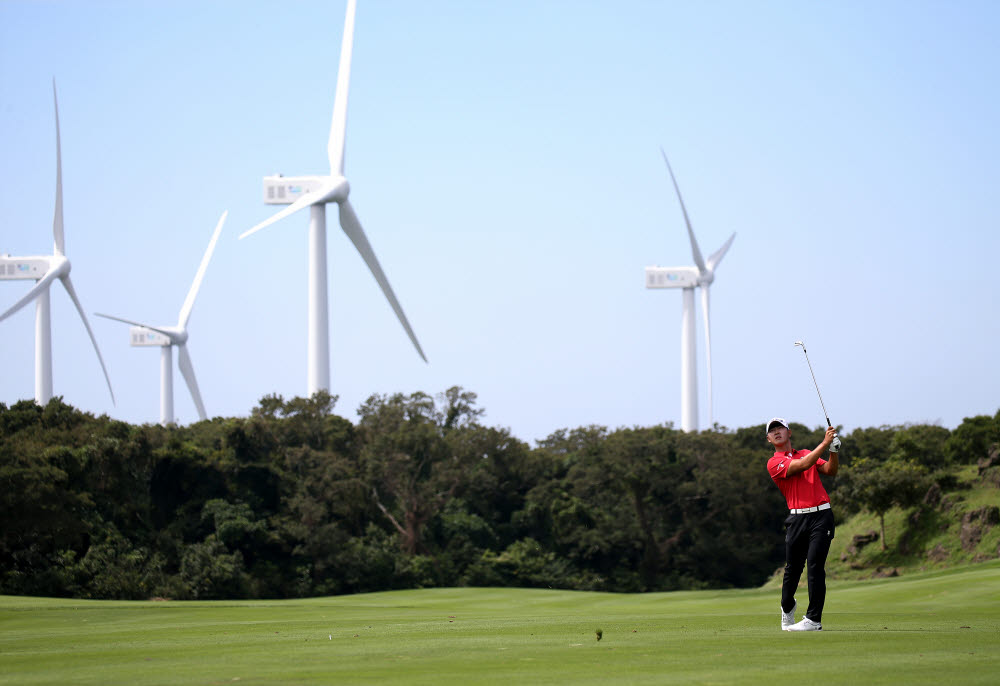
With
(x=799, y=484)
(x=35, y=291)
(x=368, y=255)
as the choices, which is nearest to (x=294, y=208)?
(x=368, y=255)

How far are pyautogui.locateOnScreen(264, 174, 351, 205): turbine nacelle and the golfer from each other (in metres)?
47.5

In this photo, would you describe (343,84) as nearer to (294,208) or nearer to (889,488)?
(294,208)

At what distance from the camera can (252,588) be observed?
47.2 m

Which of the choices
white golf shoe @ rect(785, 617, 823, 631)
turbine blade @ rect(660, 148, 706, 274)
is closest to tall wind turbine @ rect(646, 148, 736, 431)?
turbine blade @ rect(660, 148, 706, 274)

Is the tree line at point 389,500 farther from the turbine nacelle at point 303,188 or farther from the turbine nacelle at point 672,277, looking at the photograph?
the turbine nacelle at point 672,277

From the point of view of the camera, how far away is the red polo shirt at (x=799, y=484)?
11.6 metres

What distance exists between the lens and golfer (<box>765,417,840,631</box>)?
37.8 ft

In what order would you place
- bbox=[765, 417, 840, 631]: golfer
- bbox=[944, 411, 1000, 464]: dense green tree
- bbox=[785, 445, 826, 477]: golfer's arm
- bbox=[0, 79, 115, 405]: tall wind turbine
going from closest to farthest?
1. bbox=[785, 445, 826, 477]: golfer's arm
2. bbox=[765, 417, 840, 631]: golfer
3. bbox=[944, 411, 1000, 464]: dense green tree
4. bbox=[0, 79, 115, 405]: tall wind turbine

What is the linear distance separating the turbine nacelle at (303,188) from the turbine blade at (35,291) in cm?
1358

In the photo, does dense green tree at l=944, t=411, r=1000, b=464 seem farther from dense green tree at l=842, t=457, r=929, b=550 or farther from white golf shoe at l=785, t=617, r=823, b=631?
white golf shoe at l=785, t=617, r=823, b=631

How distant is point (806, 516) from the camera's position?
11.7m

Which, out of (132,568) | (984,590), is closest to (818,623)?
(984,590)

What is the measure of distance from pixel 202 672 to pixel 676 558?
168 ft

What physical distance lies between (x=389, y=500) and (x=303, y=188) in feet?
55.0
